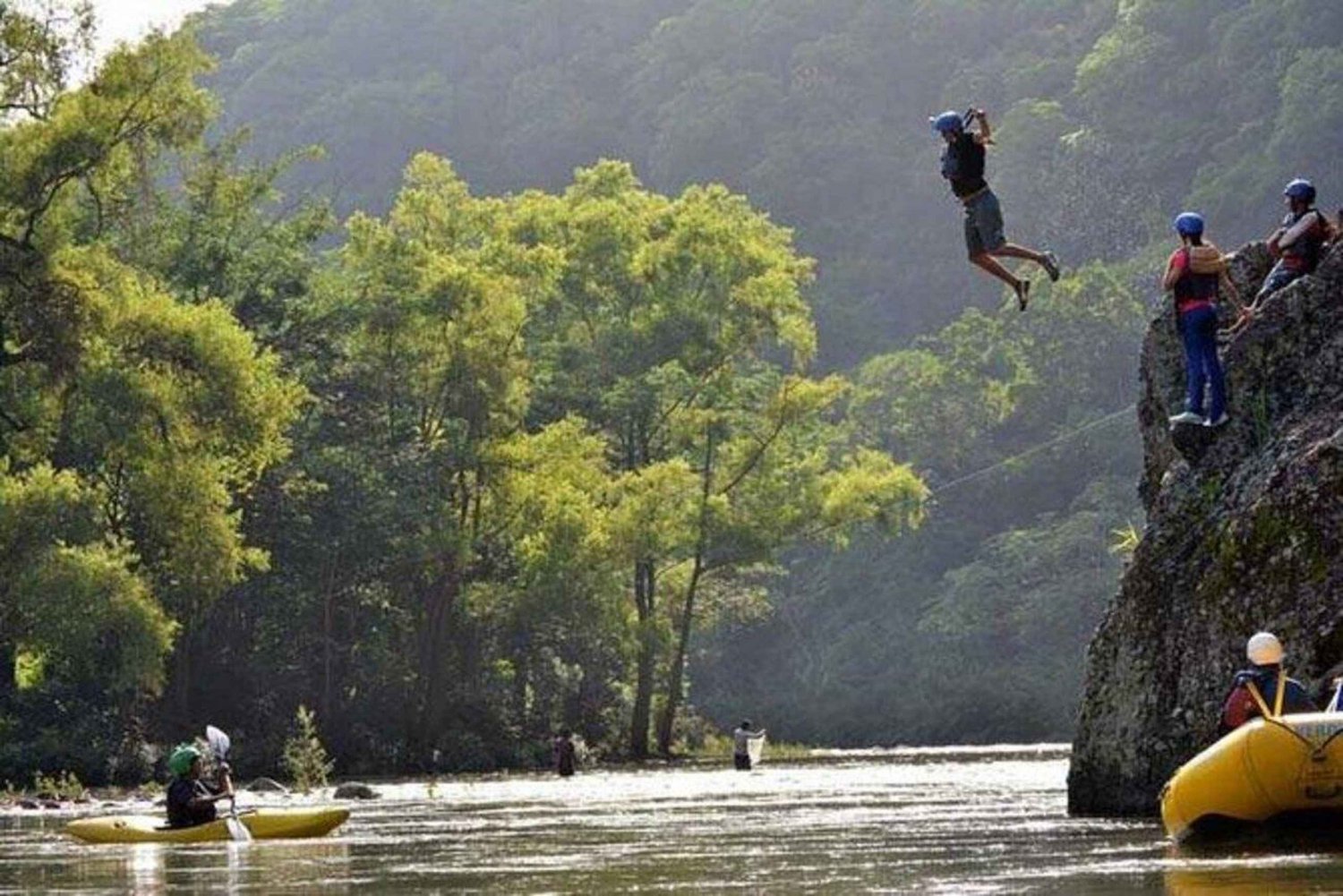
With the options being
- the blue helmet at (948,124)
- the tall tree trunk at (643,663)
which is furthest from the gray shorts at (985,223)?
the tall tree trunk at (643,663)

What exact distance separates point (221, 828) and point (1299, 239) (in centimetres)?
1211

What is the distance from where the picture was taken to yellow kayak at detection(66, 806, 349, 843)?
29.1m

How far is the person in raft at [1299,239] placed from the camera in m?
25.3

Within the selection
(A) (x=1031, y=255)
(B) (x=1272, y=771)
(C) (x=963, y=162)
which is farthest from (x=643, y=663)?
(B) (x=1272, y=771)

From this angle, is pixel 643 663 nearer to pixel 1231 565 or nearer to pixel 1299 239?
pixel 1299 239

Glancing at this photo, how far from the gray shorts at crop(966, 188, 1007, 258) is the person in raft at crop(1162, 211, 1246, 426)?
2916 mm

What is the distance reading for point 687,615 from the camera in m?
76.8

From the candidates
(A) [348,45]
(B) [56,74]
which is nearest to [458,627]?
(B) [56,74]

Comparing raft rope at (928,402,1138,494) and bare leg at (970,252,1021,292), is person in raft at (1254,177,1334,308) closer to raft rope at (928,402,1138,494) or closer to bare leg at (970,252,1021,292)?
bare leg at (970,252,1021,292)

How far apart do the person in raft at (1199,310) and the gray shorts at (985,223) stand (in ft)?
9.57

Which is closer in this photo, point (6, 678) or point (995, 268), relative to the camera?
point (995, 268)

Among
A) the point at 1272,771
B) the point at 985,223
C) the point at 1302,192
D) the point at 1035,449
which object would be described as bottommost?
the point at 1272,771

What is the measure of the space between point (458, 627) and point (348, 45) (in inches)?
4601

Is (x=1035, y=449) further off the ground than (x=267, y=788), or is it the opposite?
(x=1035, y=449)
